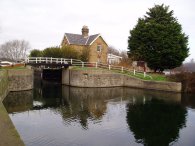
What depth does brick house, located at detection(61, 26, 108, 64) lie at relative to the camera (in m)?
55.8

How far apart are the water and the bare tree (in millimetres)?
91515

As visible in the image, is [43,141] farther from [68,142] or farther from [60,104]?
[60,104]

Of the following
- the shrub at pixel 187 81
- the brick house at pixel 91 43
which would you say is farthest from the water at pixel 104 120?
the brick house at pixel 91 43

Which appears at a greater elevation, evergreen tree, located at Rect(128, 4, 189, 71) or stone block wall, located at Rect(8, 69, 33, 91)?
evergreen tree, located at Rect(128, 4, 189, 71)

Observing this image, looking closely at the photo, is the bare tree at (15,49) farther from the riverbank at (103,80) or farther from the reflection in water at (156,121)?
the reflection in water at (156,121)

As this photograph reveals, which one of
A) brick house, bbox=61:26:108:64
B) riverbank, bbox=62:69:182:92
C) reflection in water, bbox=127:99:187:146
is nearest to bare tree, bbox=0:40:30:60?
brick house, bbox=61:26:108:64

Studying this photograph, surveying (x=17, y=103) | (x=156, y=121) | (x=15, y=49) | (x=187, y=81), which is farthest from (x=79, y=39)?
(x=15, y=49)

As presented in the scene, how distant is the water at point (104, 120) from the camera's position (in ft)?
52.3

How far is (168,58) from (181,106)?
1857 centimetres

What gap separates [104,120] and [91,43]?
35.9 metres

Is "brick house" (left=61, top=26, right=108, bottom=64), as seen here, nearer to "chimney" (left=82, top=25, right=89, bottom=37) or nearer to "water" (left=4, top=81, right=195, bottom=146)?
"chimney" (left=82, top=25, right=89, bottom=37)

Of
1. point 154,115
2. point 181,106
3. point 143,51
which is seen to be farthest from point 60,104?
point 143,51

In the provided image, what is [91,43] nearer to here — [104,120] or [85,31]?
[85,31]

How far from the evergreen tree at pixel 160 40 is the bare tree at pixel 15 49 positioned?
81.9 metres
